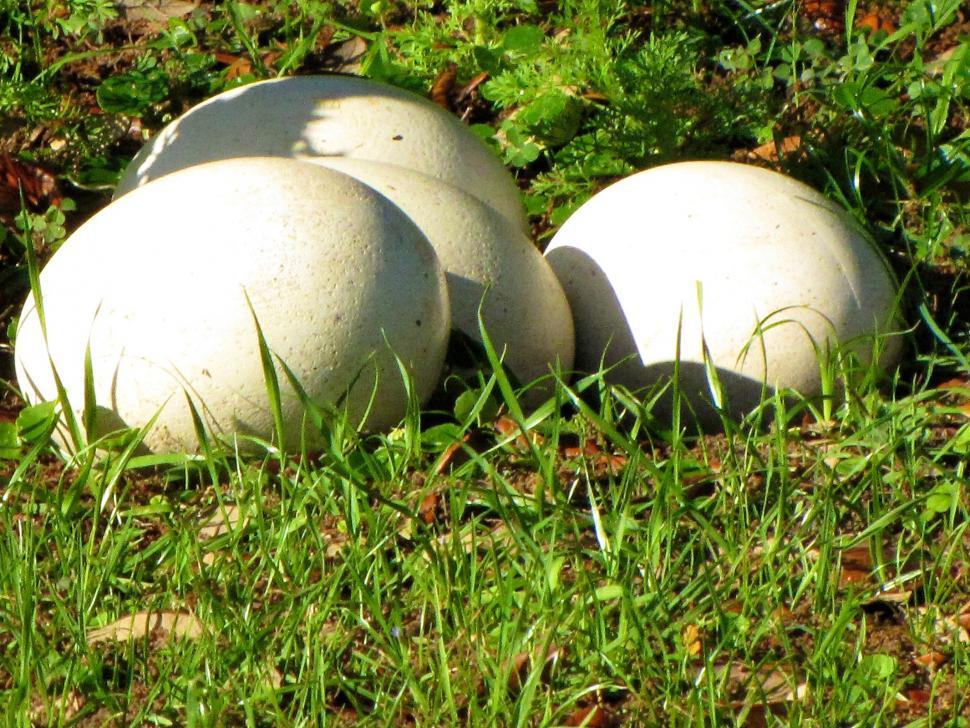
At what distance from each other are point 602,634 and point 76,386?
1.39 meters

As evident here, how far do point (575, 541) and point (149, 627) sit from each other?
85 centimetres

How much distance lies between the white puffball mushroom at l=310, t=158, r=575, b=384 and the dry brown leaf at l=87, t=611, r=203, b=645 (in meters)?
1.09

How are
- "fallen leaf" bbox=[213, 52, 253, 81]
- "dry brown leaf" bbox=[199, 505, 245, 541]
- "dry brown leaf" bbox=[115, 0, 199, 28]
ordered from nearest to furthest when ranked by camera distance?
1. "dry brown leaf" bbox=[199, 505, 245, 541]
2. "fallen leaf" bbox=[213, 52, 253, 81]
3. "dry brown leaf" bbox=[115, 0, 199, 28]

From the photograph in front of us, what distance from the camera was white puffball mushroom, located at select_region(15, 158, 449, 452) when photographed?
302 cm

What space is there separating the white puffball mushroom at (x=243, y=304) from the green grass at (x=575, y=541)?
4.0 inches

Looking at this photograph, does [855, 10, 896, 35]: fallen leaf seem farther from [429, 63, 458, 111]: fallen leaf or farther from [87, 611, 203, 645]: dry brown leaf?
[87, 611, 203, 645]: dry brown leaf

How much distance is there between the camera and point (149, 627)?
2.62 meters

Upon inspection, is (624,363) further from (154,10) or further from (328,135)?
(154,10)

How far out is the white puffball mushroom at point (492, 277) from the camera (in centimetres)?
341

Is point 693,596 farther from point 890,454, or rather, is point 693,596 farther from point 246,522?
point 246,522

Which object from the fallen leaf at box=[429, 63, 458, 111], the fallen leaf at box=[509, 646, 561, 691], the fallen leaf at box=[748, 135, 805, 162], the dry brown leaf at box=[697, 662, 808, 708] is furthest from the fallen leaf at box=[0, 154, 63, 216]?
the dry brown leaf at box=[697, 662, 808, 708]

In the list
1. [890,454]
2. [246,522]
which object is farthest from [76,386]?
[890,454]

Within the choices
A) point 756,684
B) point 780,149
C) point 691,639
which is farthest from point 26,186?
point 756,684

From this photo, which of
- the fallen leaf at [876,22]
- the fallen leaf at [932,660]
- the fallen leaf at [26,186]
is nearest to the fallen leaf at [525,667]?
the fallen leaf at [932,660]
